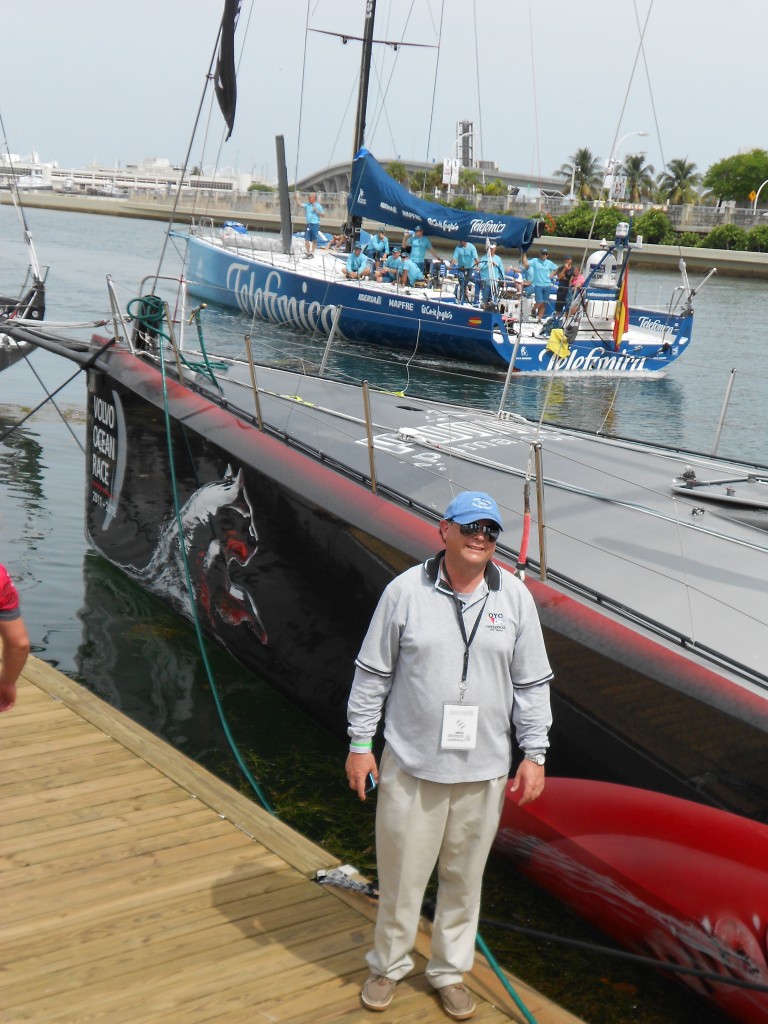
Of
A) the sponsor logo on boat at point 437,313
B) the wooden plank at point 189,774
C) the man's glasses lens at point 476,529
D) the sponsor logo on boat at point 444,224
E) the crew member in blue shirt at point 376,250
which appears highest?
the sponsor logo on boat at point 444,224

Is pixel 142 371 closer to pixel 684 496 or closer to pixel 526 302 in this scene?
pixel 684 496

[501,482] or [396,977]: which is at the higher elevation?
[501,482]

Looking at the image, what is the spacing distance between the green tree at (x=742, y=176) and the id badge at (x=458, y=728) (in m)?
82.8

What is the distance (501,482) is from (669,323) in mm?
18144

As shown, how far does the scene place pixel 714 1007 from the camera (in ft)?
13.4

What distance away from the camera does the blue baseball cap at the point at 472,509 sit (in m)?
2.92

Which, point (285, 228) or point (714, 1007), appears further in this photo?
point (285, 228)

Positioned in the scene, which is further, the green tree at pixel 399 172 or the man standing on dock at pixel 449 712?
the green tree at pixel 399 172

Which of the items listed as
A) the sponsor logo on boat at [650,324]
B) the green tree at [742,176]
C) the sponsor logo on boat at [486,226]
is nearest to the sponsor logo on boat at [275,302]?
the sponsor logo on boat at [486,226]

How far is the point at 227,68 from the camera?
756 cm

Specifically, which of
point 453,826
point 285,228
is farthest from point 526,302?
point 453,826

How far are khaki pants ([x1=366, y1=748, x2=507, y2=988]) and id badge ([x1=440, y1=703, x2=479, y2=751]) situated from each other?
0.14m

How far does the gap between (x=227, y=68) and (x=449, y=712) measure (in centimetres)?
620

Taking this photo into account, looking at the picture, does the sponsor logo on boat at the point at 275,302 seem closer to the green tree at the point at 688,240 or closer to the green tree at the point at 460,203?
the green tree at the point at 460,203
